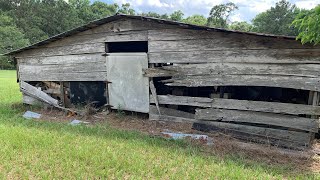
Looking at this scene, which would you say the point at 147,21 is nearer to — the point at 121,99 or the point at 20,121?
the point at 121,99

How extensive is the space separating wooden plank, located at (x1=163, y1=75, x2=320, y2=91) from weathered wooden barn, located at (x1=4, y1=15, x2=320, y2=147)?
0.02 meters

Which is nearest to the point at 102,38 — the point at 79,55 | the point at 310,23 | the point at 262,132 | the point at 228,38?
the point at 79,55

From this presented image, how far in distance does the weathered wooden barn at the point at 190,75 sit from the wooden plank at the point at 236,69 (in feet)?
0.08

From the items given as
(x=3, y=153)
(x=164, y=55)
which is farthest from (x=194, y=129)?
(x=3, y=153)

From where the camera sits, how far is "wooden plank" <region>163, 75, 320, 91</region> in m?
6.45

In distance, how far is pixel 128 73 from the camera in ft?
29.4

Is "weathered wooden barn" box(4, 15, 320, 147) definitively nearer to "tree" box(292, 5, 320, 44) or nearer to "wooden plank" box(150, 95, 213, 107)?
"wooden plank" box(150, 95, 213, 107)

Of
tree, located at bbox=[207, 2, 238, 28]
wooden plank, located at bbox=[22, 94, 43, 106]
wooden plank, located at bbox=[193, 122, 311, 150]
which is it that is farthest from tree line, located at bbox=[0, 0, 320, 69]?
wooden plank, located at bbox=[193, 122, 311, 150]

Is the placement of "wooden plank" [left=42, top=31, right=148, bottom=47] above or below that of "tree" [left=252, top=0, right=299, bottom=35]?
below

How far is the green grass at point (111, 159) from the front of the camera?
190 inches

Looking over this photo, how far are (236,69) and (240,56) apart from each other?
1.18ft

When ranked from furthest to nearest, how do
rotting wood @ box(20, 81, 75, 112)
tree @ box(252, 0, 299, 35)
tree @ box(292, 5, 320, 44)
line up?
tree @ box(252, 0, 299, 35)
rotting wood @ box(20, 81, 75, 112)
tree @ box(292, 5, 320, 44)

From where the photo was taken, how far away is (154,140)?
671 centimetres

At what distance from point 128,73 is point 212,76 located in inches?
114
